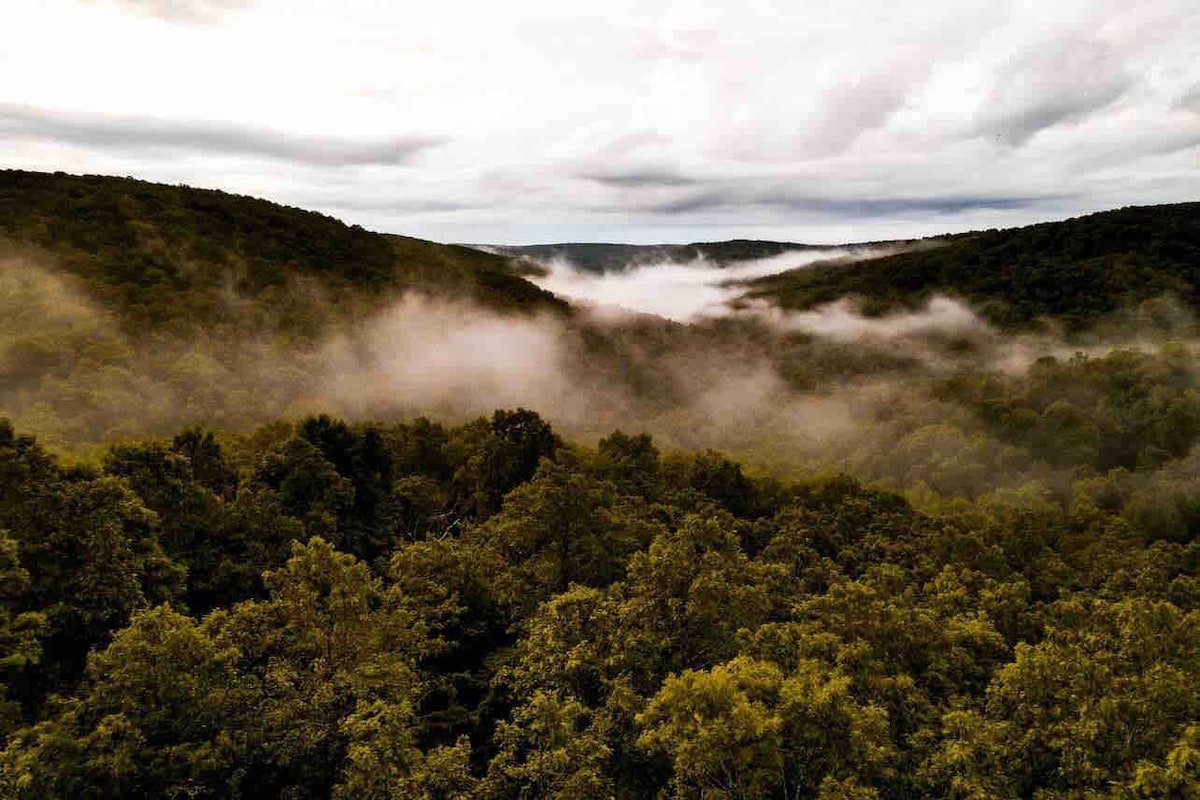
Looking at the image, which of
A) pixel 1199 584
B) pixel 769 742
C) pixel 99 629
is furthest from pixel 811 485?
pixel 99 629

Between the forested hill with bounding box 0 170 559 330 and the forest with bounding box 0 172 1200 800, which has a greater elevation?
the forested hill with bounding box 0 170 559 330

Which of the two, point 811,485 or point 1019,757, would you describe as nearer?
point 1019,757

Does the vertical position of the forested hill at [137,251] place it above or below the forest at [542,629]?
above

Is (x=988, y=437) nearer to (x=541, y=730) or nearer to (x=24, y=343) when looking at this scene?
(x=541, y=730)

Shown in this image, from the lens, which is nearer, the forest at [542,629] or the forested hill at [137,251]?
the forest at [542,629]

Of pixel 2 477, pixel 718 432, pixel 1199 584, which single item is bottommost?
pixel 718 432

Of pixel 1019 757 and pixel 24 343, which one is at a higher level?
pixel 24 343

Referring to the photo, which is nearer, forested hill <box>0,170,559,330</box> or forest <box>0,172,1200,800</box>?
forest <box>0,172,1200,800</box>

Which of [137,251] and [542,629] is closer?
[542,629]

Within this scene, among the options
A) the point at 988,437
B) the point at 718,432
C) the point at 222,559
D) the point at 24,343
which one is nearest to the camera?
the point at 222,559

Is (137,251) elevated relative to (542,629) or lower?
elevated

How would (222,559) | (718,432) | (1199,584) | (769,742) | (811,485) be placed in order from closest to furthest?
1. (769,742)
2. (222,559)
3. (1199,584)
4. (811,485)
5. (718,432)
